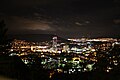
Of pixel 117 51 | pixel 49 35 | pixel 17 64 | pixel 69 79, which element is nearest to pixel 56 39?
pixel 49 35

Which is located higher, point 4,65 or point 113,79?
point 4,65

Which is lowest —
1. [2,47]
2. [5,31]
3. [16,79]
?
[16,79]

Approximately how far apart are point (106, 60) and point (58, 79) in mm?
4393

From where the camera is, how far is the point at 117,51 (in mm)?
18234

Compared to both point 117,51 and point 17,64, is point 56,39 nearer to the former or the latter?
point 117,51

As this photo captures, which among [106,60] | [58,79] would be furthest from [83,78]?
[106,60]

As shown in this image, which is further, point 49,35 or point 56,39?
point 49,35

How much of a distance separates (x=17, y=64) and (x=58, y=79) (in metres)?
6.86

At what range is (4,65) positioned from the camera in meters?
5.93

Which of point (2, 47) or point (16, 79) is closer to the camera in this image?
point (16, 79)

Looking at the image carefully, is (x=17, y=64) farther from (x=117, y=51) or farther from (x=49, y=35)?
(x=49, y=35)

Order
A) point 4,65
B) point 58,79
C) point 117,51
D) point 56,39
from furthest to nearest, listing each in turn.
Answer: point 56,39, point 117,51, point 58,79, point 4,65

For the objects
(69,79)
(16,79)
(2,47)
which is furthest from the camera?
(69,79)

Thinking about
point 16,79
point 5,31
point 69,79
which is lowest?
point 69,79
